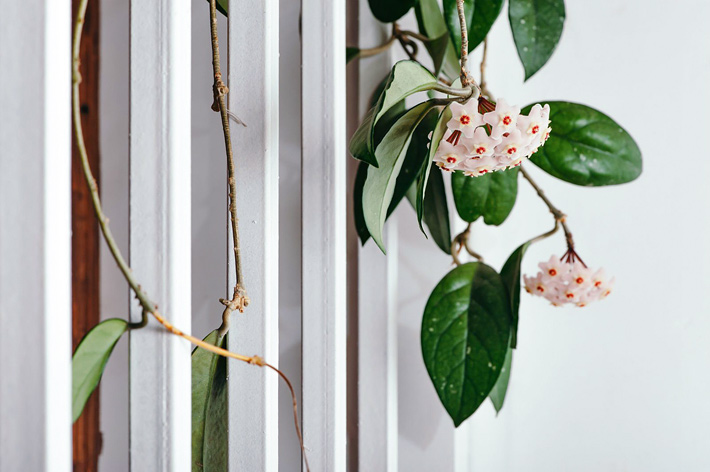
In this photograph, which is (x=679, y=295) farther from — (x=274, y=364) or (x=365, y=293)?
(x=274, y=364)

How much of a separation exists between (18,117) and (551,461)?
1.00 metres

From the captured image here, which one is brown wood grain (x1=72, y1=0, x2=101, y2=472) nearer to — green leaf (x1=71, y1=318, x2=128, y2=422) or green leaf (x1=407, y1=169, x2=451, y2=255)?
green leaf (x1=407, y1=169, x2=451, y2=255)

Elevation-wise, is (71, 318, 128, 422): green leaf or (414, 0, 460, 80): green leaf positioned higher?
(414, 0, 460, 80): green leaf

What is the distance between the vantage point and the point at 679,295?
0.97 meters

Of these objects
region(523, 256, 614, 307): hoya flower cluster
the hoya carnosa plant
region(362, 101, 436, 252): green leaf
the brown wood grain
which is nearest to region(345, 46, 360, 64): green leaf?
the hoya carnosa plant

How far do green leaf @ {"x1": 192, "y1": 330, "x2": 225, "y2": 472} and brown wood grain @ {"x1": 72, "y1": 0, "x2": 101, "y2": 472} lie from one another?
0.63m

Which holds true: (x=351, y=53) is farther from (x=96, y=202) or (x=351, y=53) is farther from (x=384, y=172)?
(x=96, y=202)

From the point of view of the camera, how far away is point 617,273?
3.26 ft

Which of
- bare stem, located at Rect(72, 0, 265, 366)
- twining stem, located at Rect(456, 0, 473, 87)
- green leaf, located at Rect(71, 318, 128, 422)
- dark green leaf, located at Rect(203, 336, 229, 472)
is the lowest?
dark green leaf, located at Rect(203, 336, 229, 472)

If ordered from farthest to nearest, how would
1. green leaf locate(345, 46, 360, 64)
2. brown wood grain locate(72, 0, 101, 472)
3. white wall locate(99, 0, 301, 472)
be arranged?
1. brown wood grain locate(72, 0, 101, 472)
2. white wall locate(99, 0, 301, 472)
3. green leaf locate(345, 46, 360, 64)

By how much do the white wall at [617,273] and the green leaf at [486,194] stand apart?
142 millimetres

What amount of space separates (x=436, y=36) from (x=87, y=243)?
73 centimetres

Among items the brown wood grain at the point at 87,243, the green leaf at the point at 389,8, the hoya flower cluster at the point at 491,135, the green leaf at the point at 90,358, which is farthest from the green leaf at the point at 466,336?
the brown wood grain at the point at 87,243

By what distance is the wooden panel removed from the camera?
0.53 metres
